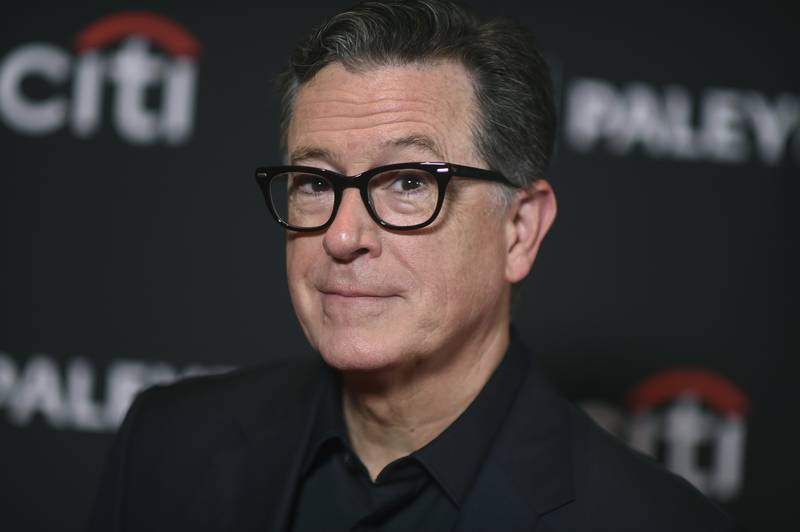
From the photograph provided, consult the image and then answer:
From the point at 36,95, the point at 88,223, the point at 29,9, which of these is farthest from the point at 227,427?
the point at 29,9

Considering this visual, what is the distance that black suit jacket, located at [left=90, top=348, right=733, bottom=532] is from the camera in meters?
1.40

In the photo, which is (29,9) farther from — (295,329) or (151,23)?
(295,329)

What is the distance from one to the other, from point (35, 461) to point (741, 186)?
226 cm

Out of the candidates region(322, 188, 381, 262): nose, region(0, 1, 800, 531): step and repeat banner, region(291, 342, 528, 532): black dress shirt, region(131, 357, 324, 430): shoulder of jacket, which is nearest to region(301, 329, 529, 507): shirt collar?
region(291, 342, 528, 532): black dress shirt

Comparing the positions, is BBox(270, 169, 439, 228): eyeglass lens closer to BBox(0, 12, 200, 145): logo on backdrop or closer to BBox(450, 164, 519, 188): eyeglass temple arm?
BBox(450, 164, 519, 188): eyeglass temple arm

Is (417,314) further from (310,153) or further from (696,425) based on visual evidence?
(696,425)

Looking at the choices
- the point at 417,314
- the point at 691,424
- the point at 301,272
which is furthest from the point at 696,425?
the point at 301,272

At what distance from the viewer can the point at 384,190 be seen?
1362 mm

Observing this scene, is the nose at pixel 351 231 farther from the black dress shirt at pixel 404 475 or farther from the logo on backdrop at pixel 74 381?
the logo on backdrop at pixel 74 381

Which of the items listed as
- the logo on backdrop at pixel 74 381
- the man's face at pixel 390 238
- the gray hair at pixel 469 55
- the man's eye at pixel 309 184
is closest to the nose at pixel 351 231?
the man's face at pixel 390 238

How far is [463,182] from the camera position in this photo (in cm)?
140

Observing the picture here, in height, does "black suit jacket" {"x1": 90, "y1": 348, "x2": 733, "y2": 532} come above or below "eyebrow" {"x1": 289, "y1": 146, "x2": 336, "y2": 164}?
below

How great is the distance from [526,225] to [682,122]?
3.31 ft

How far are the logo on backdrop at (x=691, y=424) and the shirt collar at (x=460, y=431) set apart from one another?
0.90m
